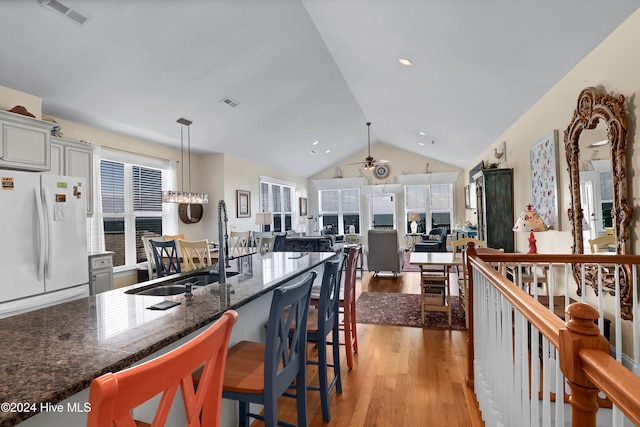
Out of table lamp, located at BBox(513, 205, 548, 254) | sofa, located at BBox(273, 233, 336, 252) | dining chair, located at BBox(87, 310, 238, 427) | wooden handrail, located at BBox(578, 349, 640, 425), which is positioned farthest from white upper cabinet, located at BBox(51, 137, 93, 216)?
table lamp, located at BBox(513, 205, 548, 254)

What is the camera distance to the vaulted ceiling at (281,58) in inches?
102

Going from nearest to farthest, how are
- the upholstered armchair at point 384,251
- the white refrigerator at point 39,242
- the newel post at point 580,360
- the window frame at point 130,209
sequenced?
the newel post at point 580,360 < the white refrigerator at point 39,242 < the window frame at point 130,209 < the upholstered armchair at point 384,251

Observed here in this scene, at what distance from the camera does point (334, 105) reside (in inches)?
257

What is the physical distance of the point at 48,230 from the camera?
9.31ft

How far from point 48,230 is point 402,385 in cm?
323

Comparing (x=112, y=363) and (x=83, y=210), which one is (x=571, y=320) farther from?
(x=83, y=210)

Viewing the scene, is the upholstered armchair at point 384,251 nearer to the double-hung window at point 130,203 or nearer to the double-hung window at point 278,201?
the double-hung window at point 278,201

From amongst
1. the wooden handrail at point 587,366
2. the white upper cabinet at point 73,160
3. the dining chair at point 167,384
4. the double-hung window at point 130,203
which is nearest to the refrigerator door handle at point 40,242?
the white upper cabinet at point 73,160

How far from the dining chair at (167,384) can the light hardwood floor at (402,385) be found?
153 centimetres

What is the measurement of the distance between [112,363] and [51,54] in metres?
3.25

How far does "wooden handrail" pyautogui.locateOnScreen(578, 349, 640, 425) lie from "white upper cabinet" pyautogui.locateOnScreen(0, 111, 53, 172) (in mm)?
3935

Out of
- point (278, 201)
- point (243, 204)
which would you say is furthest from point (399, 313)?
point (278, 201)

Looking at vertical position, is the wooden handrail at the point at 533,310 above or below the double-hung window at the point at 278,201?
below

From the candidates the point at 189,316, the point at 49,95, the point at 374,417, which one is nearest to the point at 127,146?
the point at 49,95
